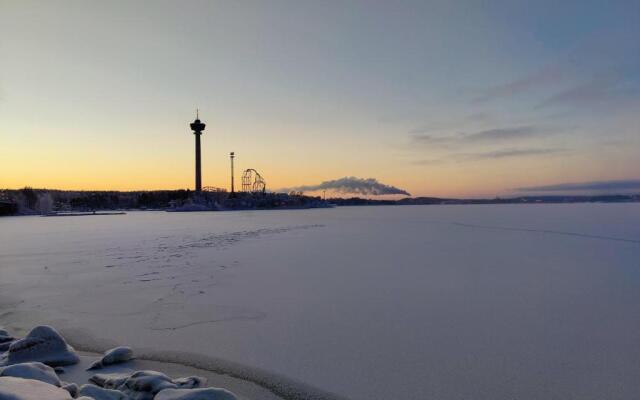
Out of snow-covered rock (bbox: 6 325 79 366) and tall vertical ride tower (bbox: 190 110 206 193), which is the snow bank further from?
tall vertical ride tower (bbox: 190 110 206 193)

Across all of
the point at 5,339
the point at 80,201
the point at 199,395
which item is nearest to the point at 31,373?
the point at 199,395

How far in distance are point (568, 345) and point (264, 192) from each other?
83.9 metres

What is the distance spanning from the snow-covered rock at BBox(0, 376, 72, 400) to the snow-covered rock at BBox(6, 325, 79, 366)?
91 centimetres

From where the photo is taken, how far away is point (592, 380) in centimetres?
268

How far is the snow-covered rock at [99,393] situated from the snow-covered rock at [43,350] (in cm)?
72

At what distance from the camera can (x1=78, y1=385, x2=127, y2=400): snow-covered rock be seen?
2.38 metres

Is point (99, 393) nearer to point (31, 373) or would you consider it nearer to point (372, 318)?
point (31, 373)

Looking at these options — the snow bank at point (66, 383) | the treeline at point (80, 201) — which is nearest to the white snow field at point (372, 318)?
the snow bank at point (66, 383)

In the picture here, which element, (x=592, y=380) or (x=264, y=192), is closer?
(x=592, y=380)

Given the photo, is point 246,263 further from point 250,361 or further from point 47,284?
point 250,361

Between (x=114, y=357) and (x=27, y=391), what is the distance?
1.06 m

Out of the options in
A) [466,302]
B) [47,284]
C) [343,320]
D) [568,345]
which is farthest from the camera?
[47,284]

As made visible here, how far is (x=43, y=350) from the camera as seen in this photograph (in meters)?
2.99

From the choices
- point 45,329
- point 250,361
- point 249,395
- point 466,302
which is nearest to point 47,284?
point 45,329
